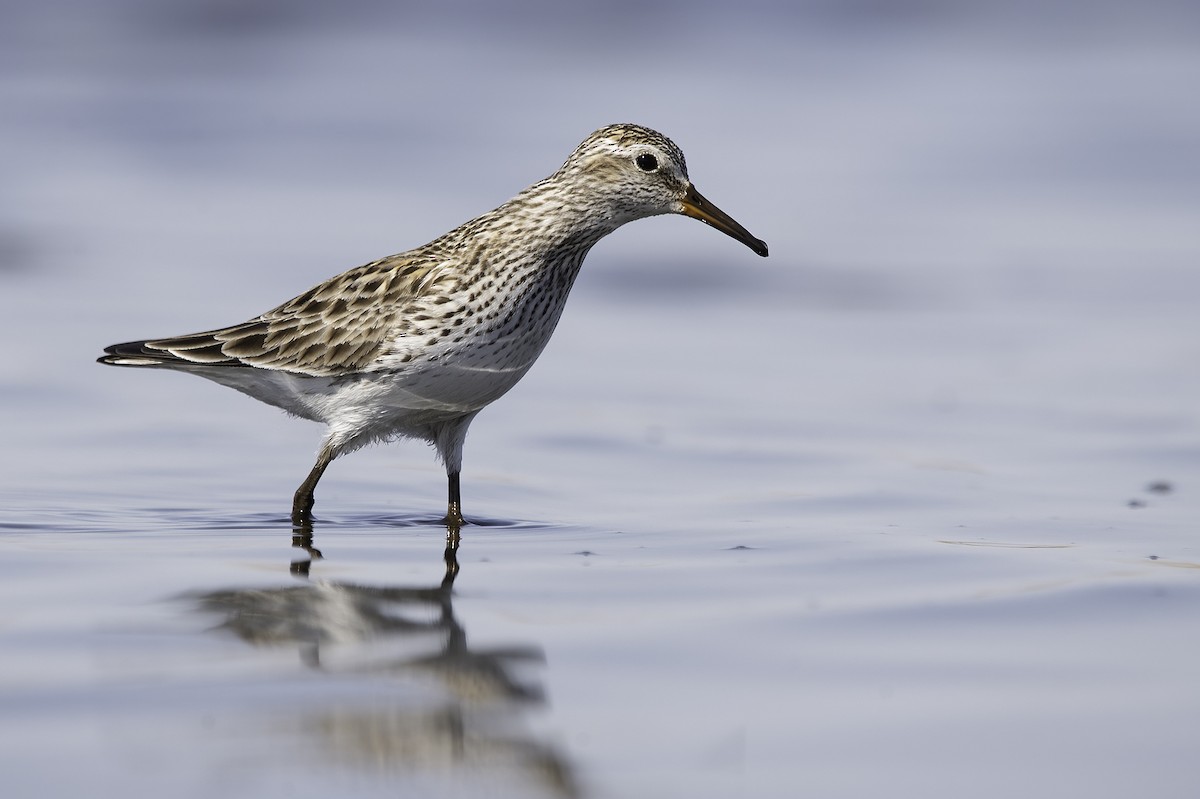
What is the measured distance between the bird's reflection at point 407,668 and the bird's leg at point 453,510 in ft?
2.29

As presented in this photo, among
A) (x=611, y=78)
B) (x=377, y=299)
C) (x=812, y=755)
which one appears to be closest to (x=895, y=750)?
(x=812, y=755)

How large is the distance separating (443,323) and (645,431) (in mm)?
2242

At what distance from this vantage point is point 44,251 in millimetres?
13844

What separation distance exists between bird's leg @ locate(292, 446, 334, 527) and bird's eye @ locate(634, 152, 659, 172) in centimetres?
203

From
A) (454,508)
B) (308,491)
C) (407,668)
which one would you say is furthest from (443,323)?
(407,668)

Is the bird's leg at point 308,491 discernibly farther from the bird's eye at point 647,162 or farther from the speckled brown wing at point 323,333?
the bird's eye at point 647,162

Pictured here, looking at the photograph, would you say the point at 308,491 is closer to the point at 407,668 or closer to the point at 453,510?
the point at 453,510

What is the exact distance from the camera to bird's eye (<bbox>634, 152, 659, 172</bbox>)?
8617mm

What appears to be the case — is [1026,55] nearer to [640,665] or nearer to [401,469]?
[401,469]

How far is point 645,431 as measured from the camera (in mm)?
10211

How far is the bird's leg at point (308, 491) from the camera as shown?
840 cm

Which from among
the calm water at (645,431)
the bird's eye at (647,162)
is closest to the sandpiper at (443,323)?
the bird's eye at (647,162)

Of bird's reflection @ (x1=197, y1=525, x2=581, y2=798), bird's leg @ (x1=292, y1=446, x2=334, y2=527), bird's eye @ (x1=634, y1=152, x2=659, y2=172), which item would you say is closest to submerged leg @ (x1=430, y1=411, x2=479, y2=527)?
bird's leg @ (x1=292, y1=446, x2=334, y2=527)

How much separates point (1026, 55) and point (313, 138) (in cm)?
834
